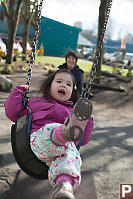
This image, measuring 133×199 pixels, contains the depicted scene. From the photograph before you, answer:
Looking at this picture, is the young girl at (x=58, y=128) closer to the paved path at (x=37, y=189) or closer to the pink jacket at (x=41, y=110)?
A: the pink jacket at (x=41, y=110)

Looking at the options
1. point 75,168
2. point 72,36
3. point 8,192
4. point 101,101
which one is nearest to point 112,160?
point 8,192

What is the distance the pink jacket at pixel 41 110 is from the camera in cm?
196

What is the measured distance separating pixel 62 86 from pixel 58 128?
0.59m

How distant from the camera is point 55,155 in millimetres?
1671

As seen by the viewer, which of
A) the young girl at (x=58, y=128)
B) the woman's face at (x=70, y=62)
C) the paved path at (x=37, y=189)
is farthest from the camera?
the woman's face at (x=70, y=62)

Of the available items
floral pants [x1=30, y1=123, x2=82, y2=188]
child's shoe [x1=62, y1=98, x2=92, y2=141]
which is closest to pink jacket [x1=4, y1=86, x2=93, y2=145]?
floral pants [x1=30, y1=123, x2=82, y2=188]

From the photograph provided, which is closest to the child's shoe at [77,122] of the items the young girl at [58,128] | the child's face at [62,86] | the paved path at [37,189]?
the young girl at [58,128]

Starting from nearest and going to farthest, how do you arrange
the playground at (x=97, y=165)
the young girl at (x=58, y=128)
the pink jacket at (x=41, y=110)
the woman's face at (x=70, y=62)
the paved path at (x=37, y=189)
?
the young girl at (x=58, y=128), the pink jacket at (x=41, y=110), the paved path at (x=37, y=189), the playground at (x=97, y=165), the woman's face at (x=70, y=62)

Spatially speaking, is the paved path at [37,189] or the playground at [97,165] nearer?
the paved path at [37,189]

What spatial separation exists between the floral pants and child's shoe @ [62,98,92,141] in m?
0.18

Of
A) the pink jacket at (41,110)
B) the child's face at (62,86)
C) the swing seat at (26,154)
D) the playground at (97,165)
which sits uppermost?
the child's face at (62,86)

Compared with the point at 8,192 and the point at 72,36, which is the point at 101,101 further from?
the point at 72,36

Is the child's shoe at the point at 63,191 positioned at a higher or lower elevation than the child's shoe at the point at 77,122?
lower

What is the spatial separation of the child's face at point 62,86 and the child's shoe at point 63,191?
0.84 m
